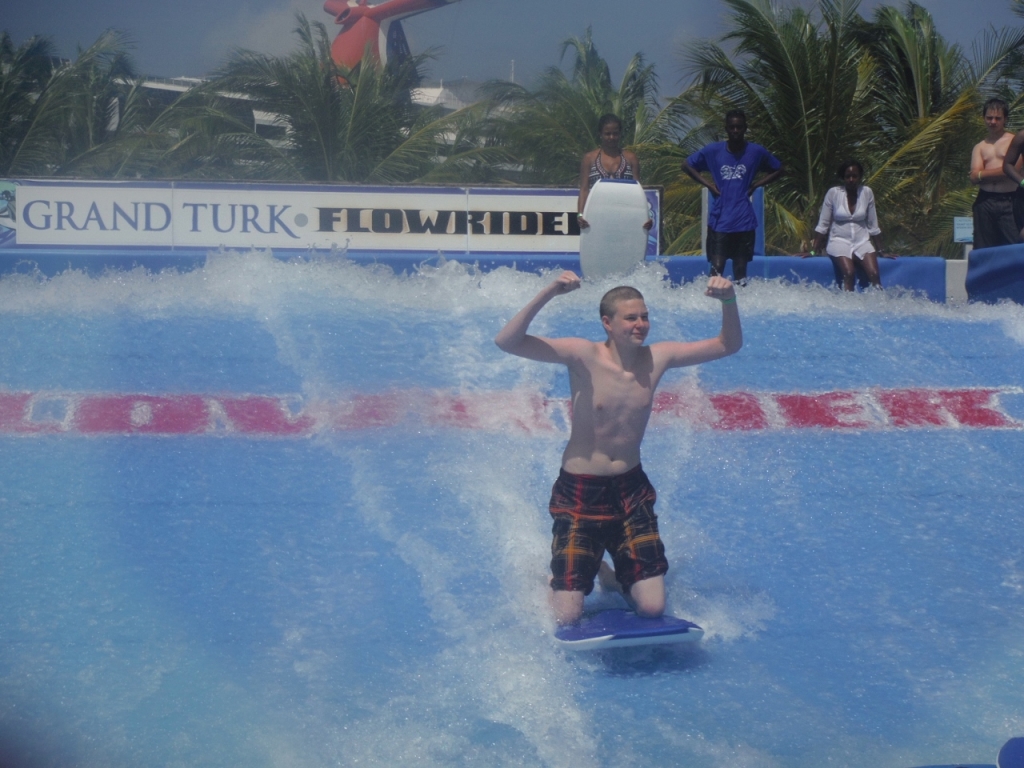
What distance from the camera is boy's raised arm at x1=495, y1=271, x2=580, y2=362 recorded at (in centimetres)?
348

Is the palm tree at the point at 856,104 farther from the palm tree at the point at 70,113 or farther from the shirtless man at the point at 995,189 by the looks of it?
the palm tree at the point at 70,113

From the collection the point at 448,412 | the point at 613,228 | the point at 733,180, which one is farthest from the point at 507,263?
the point at 448,412

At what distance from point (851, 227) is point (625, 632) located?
542 centimetres

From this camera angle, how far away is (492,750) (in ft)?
A: 10.0

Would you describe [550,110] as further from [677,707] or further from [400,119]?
[677,707]

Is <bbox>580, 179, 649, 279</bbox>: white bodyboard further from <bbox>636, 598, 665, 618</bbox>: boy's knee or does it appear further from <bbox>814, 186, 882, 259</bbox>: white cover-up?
<bbox>636, 598, 665, 618</bbox>: boy's knee

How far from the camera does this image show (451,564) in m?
4.16

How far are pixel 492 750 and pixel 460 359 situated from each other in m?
3.21

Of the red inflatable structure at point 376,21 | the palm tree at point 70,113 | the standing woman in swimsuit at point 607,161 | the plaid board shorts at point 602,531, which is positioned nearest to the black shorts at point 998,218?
the standing woman in swimsuit at point 607,161

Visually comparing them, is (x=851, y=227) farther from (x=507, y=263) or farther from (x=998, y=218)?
(x=507, y=263)

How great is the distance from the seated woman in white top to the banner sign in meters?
2.04

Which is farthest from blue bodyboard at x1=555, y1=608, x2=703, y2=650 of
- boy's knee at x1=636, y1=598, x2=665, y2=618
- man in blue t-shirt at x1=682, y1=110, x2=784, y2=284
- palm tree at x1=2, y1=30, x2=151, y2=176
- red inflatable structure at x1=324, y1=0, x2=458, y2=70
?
red inflatable structure at x1=324, y1=0, x2=458, y2=70

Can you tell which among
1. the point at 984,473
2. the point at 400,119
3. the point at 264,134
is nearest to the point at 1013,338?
the point at 984,473

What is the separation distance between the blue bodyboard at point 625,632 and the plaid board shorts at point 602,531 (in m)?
0.14
